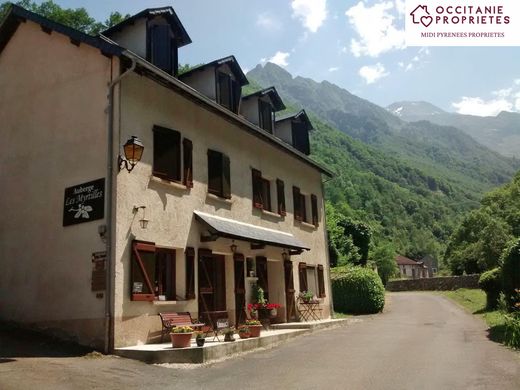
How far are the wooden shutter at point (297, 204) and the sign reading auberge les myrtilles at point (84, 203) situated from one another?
396 inches

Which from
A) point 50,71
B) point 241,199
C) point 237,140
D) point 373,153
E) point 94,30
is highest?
point 373,153

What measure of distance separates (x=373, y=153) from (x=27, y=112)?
104909 millimetres

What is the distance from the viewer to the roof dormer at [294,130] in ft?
73.2

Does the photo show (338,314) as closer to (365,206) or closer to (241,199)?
(241,199)

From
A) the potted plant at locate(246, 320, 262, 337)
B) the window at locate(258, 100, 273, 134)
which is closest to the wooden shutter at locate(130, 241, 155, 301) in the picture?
the potted plant at locate(246, 320, 262, 337)

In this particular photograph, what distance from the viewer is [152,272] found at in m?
12.0

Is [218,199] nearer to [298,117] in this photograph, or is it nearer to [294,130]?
[294,130]

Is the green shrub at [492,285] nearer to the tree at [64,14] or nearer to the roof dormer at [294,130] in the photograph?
the roof dormer at [294,130]

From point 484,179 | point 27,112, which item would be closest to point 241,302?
point 27,112

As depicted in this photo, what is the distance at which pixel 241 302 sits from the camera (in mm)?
15695

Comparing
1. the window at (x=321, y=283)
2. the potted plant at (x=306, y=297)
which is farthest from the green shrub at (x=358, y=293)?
the potted plant at (x=306, y=297)

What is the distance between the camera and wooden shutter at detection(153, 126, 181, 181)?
1310cm

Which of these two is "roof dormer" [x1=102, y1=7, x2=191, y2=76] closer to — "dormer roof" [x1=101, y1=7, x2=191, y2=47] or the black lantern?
"dormer roof" [x1=101, y1=7, x2=191, y2=47]

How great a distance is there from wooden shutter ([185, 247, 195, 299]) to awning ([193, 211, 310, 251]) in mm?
786
